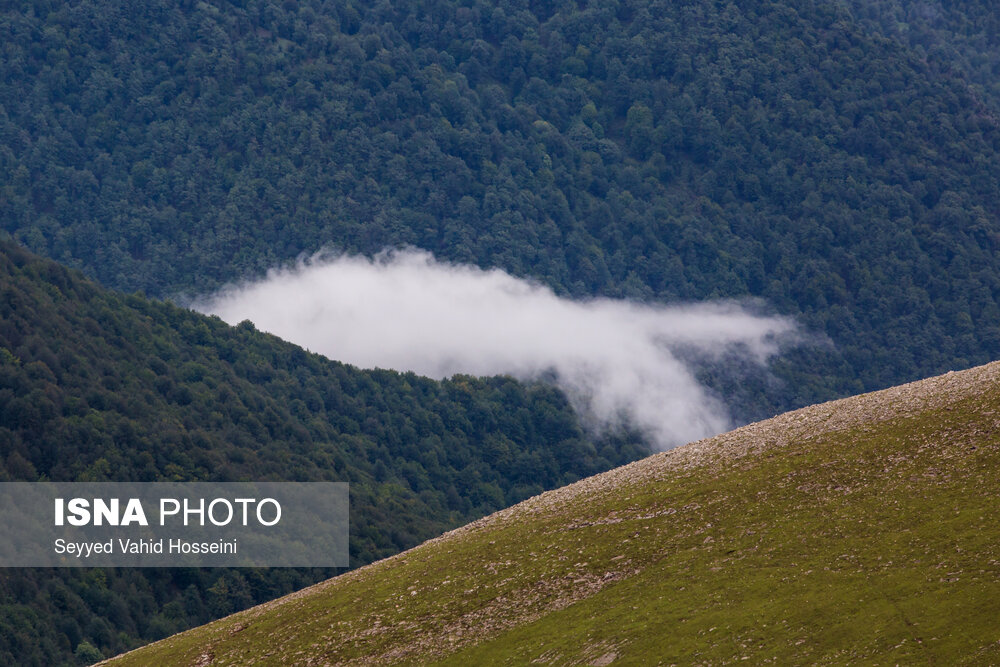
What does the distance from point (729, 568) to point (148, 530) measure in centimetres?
12131

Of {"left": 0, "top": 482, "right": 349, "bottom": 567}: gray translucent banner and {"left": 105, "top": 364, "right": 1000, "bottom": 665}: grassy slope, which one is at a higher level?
{"left": 0, "top": 482, "right": 349, "bottom": 567}: gray translucent banner

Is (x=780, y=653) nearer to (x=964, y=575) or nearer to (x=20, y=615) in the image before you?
(x=964, y=575)

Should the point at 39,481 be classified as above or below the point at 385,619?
above

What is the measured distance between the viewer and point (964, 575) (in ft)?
218

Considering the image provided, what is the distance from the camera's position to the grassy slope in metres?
66.6

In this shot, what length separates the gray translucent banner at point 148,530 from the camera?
565 feet

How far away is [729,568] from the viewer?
74938 mm

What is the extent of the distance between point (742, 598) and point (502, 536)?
21117mm

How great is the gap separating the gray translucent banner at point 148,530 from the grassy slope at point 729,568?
86.1 metres

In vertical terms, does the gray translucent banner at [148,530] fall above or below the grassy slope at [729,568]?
above

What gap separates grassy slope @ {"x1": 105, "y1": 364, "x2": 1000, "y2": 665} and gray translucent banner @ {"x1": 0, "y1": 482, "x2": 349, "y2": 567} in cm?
8607

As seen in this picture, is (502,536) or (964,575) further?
(502,536)

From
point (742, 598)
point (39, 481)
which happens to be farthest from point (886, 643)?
point (39, 481)

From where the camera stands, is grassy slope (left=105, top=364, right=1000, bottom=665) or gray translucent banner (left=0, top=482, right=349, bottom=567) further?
gray translucent banner (left=0, top=482, right=349, bottom=567)
